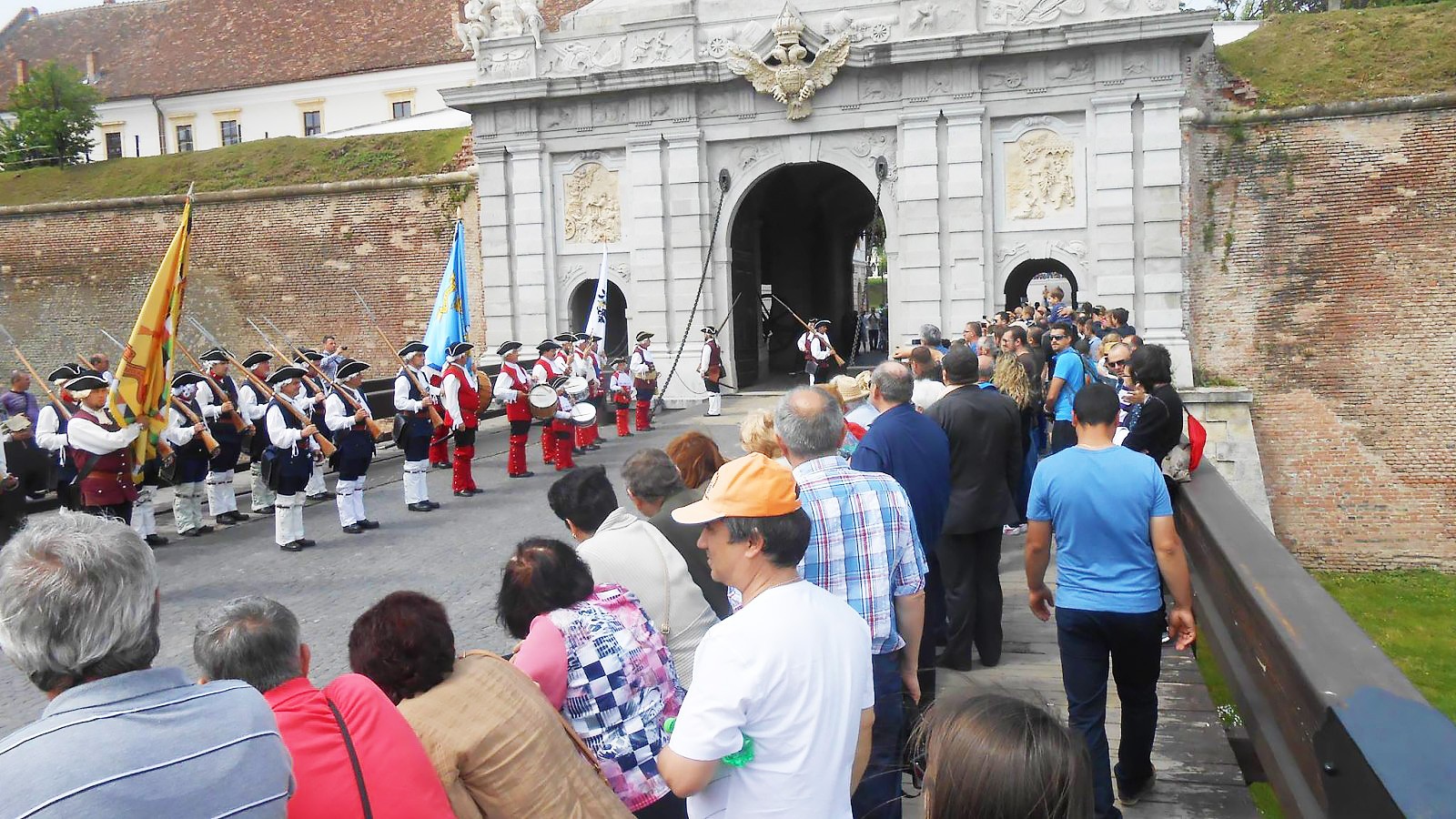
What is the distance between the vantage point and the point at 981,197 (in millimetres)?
21656

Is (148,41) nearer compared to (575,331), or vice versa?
(575,331)

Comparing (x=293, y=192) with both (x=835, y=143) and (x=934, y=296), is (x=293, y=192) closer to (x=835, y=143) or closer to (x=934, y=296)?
(x=835, y=143)

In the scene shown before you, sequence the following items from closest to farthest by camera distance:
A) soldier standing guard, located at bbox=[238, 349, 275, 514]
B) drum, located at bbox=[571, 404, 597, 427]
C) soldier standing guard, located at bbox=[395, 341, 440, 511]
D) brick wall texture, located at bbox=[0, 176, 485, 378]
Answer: soldier standing guard, located at bbox=[238, 349, 275, 514] < soldier standing guard, located at bbox=[395, 341, 440, 511] < drum, located at bbox=[571, 404, 597, 427] < brick wall texture, located at bbox=[0, 176, 485, 378]

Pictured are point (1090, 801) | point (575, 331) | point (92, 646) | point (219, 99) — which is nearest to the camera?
point (1090, 801)

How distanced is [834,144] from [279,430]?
1429 cm

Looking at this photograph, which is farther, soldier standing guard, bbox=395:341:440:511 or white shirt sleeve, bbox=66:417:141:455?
soldier standing guard, bbox=395:341:440:511

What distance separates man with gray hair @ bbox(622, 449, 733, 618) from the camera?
4727 millimetres

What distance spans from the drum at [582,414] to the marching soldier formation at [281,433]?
2 centimetres

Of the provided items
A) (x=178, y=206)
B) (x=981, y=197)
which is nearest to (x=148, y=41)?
(x=178, y=206)

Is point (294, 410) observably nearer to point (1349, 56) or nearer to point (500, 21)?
point (500, 21)

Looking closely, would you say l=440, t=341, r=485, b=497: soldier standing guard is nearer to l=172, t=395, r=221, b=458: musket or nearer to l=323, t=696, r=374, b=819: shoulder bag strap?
l=172, t=395, r=221, b=458: musket

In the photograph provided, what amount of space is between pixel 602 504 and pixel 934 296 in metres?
18.2

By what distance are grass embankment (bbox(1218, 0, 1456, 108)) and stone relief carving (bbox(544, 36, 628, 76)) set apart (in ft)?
40.5

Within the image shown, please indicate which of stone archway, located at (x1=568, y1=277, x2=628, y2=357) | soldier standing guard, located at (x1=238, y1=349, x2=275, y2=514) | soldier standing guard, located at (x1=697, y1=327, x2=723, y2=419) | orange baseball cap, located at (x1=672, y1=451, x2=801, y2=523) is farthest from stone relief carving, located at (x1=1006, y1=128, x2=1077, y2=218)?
orange baseball cap, located at (x1=672, y1=451, x2=801, y2=523)
